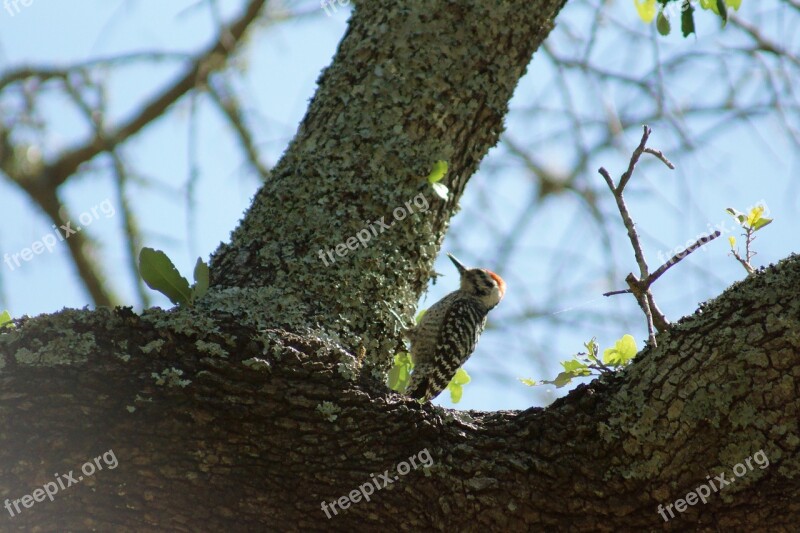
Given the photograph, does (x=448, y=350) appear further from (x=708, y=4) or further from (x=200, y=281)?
(x=200, y=281)

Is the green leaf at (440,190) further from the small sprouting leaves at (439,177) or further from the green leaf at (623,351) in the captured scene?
the green leaf at (623,351)

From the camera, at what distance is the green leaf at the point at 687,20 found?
125 inches

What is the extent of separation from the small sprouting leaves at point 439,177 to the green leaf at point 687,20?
1112mm

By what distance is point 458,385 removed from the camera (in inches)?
151

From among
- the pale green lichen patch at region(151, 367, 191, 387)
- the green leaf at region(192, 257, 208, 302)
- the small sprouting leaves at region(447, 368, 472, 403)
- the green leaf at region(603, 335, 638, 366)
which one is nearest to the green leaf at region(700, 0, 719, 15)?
the green leaf at region(603, 335, 638, 366)

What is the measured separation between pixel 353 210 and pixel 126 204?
3.09 m

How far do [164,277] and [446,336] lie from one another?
10.0ft

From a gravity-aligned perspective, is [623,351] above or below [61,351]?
below

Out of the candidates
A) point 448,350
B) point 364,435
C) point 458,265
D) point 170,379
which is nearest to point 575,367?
point 364,435

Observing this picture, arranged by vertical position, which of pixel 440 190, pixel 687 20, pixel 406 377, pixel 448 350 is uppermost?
pixel 448 350

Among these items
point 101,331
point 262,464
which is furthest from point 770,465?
point 101,331

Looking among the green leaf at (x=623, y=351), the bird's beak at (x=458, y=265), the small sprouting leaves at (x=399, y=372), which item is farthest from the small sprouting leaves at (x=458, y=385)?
the bird's beak at (x=458, y=265)

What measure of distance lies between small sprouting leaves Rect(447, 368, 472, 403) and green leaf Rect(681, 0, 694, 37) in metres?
1.79

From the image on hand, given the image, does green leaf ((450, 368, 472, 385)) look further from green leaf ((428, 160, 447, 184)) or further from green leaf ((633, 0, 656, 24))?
green leaf ((633, 0, 656, 24))
